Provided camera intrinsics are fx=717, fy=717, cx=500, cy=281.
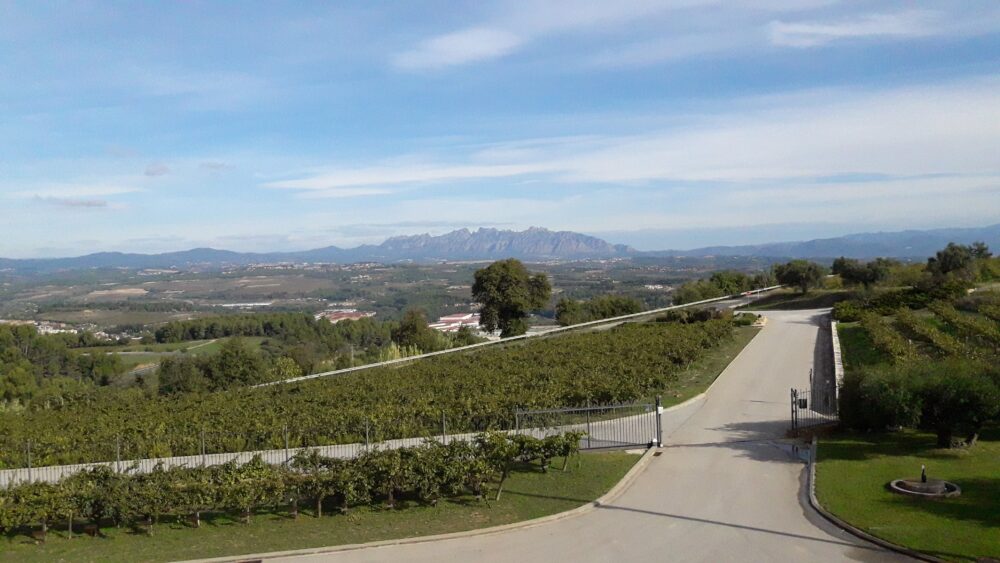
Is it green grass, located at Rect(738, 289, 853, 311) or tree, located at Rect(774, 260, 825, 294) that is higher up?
tree, located at Rect(774, 260, 825, 294)

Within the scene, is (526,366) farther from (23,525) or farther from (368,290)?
(368,290)

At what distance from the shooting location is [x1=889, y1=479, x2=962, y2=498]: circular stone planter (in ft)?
40.6

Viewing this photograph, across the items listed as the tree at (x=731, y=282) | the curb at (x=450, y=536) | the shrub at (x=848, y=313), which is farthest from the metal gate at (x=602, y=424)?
the tree at (x=731, y=282)

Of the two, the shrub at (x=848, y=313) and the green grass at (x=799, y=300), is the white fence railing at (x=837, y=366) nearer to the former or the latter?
the shrub at (x=848, y=313)

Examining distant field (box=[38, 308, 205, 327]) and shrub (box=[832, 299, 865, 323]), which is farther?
distant field (box=[38, 308, 205, 327])

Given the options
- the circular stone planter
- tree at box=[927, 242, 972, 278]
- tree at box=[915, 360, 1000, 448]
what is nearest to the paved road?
the circular stone planter

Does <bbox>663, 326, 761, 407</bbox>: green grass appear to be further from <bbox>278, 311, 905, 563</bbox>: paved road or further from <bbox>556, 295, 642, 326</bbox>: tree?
<bbox>556, 295, 642, 326</bbox>: tree

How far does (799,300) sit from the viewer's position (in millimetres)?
55062

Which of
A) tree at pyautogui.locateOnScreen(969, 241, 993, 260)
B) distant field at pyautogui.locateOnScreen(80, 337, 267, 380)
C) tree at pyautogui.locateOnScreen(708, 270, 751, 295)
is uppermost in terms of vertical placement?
tree at pyautogui.locateOnScreen(969, 241, 993, 260)

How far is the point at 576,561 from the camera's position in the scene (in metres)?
10.7

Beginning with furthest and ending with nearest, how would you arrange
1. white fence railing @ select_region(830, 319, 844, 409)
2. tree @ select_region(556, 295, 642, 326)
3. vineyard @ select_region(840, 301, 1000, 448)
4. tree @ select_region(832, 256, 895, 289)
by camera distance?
tree @ select_region(556, 295, 642, 326) < tree @ select_region(832, 256, 895, 289) < white fence railing @ select_region(830, 319, 844, 409) < vineyard @ select_region(840, 301, 1000, 448)

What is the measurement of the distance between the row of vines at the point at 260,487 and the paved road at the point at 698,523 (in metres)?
1.87

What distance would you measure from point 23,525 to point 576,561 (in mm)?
9805

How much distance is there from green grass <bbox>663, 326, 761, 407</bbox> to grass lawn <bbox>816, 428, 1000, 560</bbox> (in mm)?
6449
